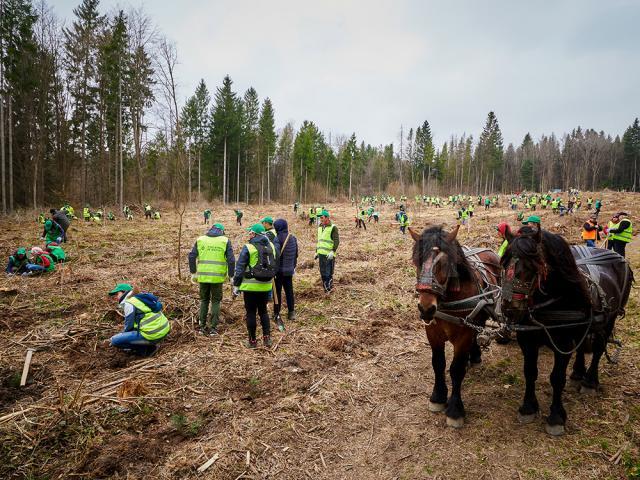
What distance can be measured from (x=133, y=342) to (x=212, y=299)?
1.46 metres

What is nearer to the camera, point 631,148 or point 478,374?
point 478,374

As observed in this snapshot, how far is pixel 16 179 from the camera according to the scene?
82.0ft

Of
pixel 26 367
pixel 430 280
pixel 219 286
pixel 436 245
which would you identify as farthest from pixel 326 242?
pixel 26 367

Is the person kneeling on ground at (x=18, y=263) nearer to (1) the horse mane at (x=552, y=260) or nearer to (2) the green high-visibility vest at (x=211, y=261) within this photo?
(2) the green high-visibility vest at (x=211, y=261)

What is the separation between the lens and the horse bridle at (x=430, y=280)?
3.18 m

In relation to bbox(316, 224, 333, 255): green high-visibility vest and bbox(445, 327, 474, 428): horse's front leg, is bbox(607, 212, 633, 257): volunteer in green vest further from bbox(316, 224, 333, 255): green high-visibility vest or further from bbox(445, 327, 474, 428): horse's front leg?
bbox(445, 327, 474, 428): horse's front leg

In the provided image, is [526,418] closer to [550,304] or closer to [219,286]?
[550,304]

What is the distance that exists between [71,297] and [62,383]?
4219 mm

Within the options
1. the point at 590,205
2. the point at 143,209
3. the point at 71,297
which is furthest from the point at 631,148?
the point at 71,297

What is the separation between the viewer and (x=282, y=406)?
410 cm

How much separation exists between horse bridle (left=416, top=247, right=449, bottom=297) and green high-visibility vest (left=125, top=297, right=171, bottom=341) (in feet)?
13.8

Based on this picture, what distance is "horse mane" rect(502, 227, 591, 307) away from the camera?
3.19m

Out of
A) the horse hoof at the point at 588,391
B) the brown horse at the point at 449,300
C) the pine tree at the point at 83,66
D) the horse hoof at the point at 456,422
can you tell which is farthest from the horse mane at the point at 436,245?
the pine tree at the point at 83,66

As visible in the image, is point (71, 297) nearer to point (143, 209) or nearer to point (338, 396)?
point (338, 396)
